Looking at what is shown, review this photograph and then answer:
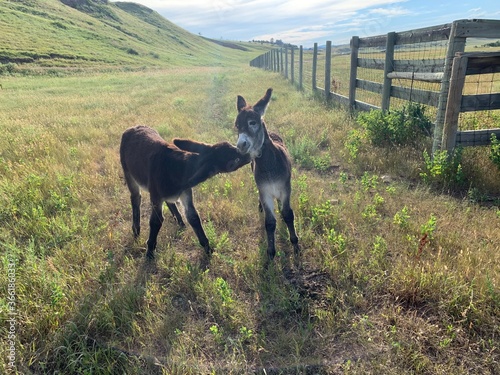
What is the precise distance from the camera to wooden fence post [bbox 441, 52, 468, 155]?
16.6ft

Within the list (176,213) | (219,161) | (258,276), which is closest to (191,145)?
(219,161)

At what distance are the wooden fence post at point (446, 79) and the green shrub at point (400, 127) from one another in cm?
78

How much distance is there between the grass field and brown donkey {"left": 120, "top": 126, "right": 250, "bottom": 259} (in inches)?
18.9

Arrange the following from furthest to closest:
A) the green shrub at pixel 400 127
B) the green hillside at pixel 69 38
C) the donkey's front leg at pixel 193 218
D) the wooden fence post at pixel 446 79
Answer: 1. the green hillside at pixel 69 38
2. the green shrub at pixel 400 127
3. the wooden fence post at pixel 446 79
4. the donkey's front leg at pixel 193 218

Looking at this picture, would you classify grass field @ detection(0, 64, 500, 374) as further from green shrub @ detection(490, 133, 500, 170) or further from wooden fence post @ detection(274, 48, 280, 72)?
wooden fence post @ detection(274, 48, 280, 72)

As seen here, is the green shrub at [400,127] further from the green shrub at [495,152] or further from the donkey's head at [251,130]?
the donkey's head at [251,130]

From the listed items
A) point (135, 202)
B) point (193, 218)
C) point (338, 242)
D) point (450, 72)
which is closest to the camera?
point (338, 242)

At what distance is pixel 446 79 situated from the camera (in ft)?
17.7

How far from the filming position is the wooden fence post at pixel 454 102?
505cm

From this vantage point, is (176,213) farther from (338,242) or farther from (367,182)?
(367,182)

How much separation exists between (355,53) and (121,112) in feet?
30.1

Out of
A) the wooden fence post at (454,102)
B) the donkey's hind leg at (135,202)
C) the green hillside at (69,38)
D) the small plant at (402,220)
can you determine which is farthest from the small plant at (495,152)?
the green hillside at (69,38)

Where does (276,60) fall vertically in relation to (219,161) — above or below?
above

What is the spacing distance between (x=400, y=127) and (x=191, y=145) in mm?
4778
